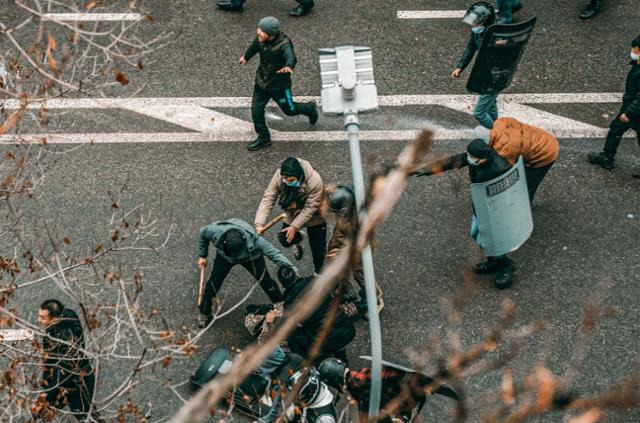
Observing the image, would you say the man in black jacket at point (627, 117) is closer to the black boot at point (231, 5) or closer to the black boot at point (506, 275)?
the black boot at point (506, 275)

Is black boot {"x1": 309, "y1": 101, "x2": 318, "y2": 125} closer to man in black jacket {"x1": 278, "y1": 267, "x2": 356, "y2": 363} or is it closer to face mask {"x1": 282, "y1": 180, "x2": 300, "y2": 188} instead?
face mask {"x1": 282, "y1": 180, "x2": 300, "y2": 188}

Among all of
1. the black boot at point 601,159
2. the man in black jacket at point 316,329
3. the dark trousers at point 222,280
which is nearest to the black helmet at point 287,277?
the man in black jacket at point 316,329

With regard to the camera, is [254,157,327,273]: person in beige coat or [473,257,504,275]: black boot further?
[473,257,504,275]: black boot

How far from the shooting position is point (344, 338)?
7215 millimetres

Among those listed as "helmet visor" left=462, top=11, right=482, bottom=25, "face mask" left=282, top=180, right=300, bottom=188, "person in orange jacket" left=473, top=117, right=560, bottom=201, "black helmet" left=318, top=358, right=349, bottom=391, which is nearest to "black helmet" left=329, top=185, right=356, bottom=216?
"face mask" left=282, top=180, right=300, bottom=188

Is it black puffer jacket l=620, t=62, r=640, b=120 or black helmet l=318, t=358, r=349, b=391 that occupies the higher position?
black puffer jacket l=620, t=62, r=640, b=120

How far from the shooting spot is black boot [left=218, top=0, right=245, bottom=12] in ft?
38.4

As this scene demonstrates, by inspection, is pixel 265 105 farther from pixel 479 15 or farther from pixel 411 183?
pixel 479 15

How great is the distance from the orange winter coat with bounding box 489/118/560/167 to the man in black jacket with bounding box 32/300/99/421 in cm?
439

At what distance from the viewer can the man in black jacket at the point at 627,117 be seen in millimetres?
8820

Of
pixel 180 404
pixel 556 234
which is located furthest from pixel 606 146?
pixel 180 404

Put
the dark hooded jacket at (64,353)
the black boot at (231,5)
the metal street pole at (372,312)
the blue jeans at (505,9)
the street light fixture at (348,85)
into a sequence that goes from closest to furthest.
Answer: the metal street pole at (372,312) → the street light fixture at (348,85) → the dark hooded jacket at (64,353) → the blue jeans at (505,9) → the black boot at (231,5)

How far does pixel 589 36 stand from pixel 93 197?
284 inches

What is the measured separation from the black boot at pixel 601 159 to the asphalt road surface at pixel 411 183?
0.09 meters
